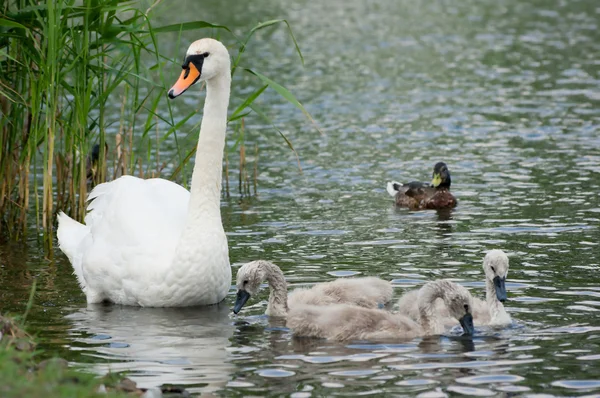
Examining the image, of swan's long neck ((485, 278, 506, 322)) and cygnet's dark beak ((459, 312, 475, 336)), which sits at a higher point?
swan's long neck ((485, 278, 506, 322))

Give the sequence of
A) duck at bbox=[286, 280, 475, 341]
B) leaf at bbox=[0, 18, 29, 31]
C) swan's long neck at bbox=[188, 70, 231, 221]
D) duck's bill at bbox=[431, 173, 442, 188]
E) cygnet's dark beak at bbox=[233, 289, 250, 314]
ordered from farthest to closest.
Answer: duck's bill at bbox=[431, 173, 442, 188], leaf at bbox=[0, 18, 29, 31], swan's long neck at bbox=[188, 70, 231, 221], cygnet's dark beak at bbox=[233, 289, 250, 314], duck at bbox=[286, 280, 475, 341]

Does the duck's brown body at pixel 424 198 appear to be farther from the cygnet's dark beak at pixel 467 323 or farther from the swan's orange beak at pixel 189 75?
the cygnet's dark beak at pixel 467 323

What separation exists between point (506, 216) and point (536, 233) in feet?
3.49

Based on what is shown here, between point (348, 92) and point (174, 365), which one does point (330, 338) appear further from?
point (348, 92)

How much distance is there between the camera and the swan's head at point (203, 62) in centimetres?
1043

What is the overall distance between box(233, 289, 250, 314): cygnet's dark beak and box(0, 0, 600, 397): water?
0.14 meters

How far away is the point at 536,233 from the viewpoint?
531 inches

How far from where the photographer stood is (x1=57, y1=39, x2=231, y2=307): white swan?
10.3m

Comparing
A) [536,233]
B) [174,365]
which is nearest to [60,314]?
[174,365]

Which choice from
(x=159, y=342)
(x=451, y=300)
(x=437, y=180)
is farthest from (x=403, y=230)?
(x=159, y=342)

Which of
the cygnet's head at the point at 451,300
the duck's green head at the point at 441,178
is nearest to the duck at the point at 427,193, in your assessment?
the duck's green head at the point at 441,178

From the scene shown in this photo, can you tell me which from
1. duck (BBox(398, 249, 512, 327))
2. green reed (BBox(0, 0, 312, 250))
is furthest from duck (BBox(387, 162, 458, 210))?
duck (BBox(398, 249, 512, 327))

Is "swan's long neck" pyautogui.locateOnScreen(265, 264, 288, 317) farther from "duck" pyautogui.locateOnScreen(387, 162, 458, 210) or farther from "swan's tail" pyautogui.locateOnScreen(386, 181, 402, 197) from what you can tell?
"swan's tail" pyautogui.locateOnScreen(386, 181, 402, 197)

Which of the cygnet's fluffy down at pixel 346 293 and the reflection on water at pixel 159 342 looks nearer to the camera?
the reflection on water at pixel 159 342
